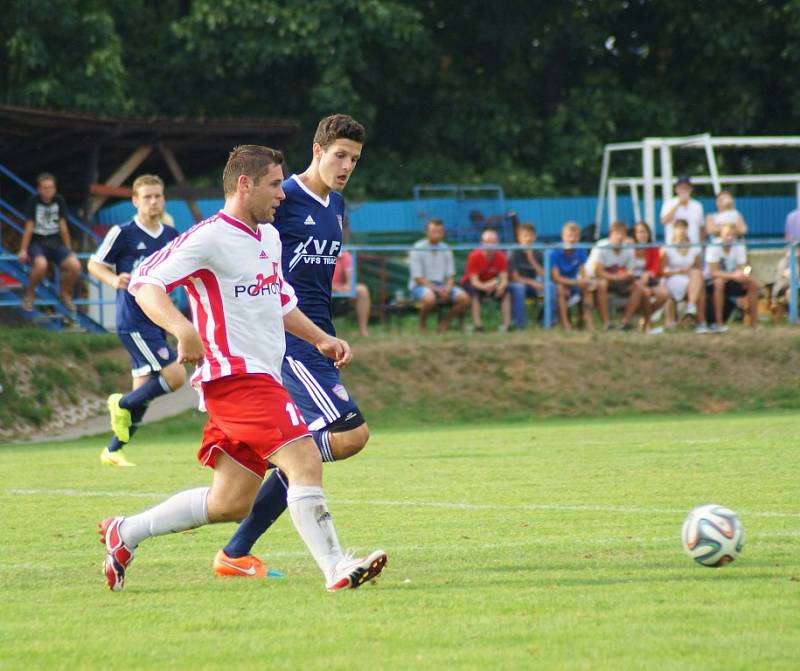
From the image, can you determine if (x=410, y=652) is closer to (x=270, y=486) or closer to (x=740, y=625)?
(x=740, y=625)

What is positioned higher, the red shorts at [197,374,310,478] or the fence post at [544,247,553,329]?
the red shorts at [197,374,310,478]

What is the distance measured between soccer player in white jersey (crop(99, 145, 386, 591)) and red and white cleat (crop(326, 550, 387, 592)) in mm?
17

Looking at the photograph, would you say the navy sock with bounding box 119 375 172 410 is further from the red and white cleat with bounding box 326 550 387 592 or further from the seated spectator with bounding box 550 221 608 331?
the seated spectator with bounding box 550 221 608 331

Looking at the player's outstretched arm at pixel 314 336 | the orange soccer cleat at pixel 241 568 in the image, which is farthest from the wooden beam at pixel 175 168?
the orange soccer cleat at pixel 241 568

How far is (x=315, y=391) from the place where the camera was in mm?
7754

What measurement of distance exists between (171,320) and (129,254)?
7.24 meters

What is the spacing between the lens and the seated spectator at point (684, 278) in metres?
20.7

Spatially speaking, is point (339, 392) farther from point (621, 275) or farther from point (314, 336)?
point (621, 275)

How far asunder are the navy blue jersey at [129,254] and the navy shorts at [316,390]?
5502mm

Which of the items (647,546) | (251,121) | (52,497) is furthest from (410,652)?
(251,121)

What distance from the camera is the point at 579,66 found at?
1500 inches

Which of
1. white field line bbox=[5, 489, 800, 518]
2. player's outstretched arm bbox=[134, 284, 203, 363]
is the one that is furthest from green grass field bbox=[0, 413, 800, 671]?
player's outstretched arm bbox=[134, 284, 203, 363]

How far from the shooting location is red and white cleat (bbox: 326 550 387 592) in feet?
20.4

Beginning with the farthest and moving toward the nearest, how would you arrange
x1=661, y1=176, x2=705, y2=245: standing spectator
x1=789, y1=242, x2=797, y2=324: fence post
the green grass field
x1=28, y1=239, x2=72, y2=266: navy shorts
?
x1=661, y1=176, x2=705, y2=245: standing spectator → x1=789, y1=242, x2=797, y2=324: fence post → x1=28, y1=239, x2=72, y2=266: navy shorts → the green grass field
